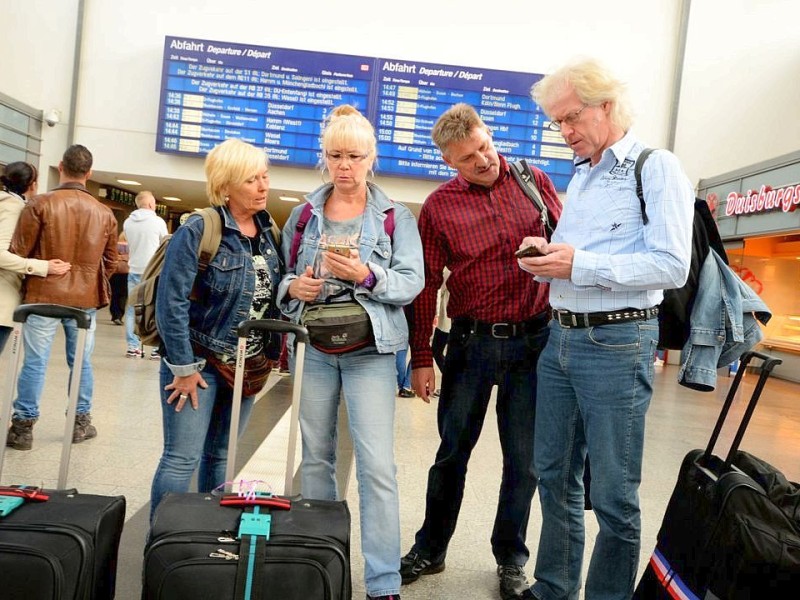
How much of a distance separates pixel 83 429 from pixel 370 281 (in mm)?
2566

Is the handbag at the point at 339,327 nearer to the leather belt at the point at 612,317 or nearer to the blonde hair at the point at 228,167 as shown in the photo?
the blonde hair at the point at 228,167

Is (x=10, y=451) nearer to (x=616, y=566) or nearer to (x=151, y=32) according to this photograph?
(x=616, y=566)

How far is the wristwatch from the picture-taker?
2039 millimetres

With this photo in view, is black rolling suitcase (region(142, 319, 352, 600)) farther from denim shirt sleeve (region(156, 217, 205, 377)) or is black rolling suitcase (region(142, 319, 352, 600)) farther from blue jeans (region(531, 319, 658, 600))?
blue jeans (region(531, 319, 658, 600))

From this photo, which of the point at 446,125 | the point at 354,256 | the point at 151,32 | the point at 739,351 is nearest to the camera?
the point at 739,351

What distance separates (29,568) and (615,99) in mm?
1817

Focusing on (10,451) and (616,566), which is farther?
(10,451)

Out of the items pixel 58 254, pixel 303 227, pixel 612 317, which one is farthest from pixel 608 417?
pixel 58 254

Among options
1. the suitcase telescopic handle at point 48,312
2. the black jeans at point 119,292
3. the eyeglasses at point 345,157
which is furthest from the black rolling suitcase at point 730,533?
the black jeans at point 119,292

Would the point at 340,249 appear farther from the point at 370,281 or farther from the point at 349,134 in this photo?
the point at 349,134

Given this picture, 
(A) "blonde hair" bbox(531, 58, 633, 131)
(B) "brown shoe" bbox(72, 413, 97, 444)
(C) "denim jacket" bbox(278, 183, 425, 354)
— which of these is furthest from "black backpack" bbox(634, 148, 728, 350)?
(B) "brown shoe" bbox(72, 413, 97, 444)

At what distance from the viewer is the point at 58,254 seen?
3.62 m

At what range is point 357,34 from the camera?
392 inches

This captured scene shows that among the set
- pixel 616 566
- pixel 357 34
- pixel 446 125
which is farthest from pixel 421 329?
pixel 357 34
